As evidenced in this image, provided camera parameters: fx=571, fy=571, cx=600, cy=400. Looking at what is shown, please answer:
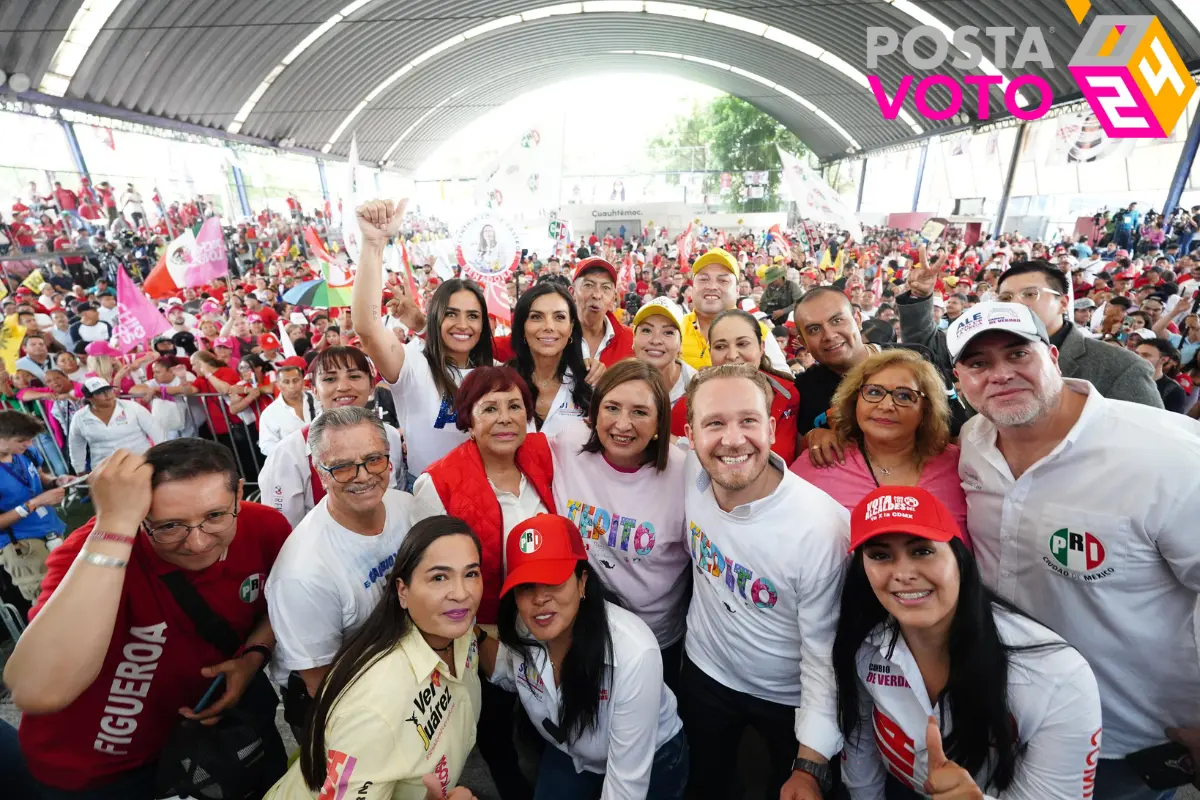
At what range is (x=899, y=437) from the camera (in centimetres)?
243

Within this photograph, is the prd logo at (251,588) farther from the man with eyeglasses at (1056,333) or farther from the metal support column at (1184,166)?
the metal support column at (1184,166)

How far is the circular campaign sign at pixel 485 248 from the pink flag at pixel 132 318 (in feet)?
13.2

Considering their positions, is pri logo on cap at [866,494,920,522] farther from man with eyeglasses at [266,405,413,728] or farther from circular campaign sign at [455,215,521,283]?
circular campaign sign at [455,215,521,283]

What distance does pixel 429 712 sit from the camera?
2.00 metres

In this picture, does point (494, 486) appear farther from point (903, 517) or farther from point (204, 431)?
point (204, 431)

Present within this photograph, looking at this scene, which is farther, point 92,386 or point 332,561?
point 92,386

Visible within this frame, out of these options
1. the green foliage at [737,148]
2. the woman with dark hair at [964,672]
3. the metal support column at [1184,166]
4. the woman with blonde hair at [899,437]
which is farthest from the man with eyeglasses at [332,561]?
the green foliage at [737,148]

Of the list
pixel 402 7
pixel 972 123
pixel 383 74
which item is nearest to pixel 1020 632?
pixel 402 7

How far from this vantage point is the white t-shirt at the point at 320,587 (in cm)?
216

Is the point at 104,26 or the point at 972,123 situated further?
the point at 972,123

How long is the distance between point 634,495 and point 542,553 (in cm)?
59

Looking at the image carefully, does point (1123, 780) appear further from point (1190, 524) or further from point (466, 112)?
point (466, 112)

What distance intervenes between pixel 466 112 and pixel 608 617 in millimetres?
49460

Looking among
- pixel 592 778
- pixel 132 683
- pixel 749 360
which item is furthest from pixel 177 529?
pixel 749 360
